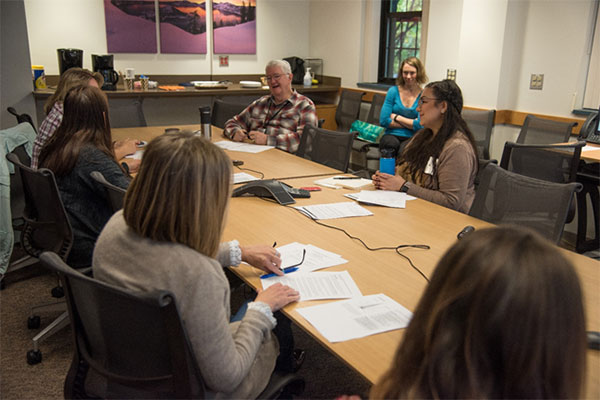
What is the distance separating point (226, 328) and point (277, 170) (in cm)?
194

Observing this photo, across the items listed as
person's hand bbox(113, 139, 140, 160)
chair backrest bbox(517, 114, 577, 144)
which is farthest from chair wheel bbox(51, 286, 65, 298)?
chair backrest bbox(517, 114, 577, 144)

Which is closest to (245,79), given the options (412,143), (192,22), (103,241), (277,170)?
(192,22)

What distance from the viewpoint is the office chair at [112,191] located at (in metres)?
2.07

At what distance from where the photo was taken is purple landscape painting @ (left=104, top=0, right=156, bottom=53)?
5543 millimetres

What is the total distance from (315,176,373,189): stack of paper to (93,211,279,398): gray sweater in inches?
60.5

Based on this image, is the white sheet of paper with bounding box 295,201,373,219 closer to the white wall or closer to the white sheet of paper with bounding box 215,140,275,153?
the white sheet of paper with bounding box 215,140,275,153

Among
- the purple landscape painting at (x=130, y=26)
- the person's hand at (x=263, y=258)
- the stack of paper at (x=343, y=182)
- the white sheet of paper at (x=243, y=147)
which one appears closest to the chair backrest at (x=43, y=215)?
the person's hand at (x=263, y=258)

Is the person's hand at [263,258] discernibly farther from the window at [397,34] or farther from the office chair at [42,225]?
the window at [397,34]

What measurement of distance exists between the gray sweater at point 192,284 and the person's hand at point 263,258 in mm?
385

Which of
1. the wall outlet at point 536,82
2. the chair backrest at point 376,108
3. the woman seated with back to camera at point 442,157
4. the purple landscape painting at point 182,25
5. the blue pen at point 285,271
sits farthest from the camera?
the purple landscape painting at point 182,25

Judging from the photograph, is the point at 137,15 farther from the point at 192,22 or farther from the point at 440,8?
the point at 440,8

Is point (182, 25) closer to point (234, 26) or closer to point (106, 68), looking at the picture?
point (234, 26)

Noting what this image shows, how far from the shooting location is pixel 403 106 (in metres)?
4.86

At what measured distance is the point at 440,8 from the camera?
4867 millimetres
